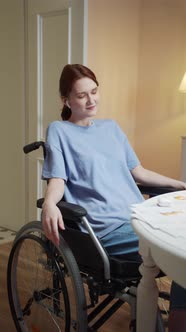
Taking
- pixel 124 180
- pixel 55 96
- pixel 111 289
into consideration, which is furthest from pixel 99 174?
pixel 55 96

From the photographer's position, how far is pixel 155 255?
0.82 metres

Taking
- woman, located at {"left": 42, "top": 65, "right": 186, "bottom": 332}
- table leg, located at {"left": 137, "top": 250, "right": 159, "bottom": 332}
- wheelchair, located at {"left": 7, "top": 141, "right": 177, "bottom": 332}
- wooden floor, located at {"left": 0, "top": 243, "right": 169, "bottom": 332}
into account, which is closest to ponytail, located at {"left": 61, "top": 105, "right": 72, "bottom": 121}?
woman, located at {"left": 42, "top": 65, "right": 186, "bottom": 332}

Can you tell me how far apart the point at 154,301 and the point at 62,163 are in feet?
1.78

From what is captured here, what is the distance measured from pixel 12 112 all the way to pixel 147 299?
211 centimetres

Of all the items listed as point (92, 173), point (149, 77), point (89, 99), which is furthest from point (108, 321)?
point (149, 77)

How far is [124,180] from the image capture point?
56.4 inches

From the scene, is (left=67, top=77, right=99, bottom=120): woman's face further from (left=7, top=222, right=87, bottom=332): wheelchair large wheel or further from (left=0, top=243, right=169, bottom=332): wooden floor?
(left=0, top=243, right=169, bottom=332): wooden floor

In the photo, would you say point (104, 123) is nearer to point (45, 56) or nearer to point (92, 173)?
point (92, 173)

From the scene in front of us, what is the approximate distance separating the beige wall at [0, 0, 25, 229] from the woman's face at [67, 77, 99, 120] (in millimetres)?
1370

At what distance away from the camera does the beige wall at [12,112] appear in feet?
8.82

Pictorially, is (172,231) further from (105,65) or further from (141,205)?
(105,65)

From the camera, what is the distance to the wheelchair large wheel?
1.13 meters

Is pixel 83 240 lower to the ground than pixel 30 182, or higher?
higher

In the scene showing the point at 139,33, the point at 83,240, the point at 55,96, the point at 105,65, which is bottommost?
the point at 83,240
